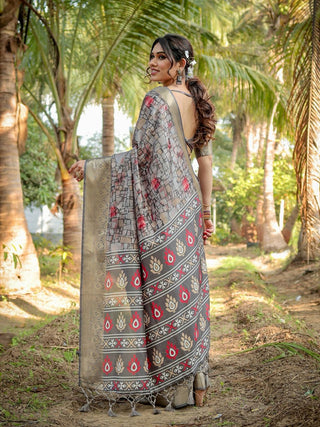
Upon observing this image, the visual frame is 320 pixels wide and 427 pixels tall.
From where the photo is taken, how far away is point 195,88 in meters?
3.11

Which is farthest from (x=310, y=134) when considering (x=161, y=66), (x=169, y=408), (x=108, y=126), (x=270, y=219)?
(x=270, y=219)

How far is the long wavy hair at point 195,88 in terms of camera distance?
3025mm

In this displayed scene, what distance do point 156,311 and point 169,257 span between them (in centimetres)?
30

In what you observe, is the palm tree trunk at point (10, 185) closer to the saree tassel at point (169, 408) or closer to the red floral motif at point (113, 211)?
the red floral motif at point (113, 211)

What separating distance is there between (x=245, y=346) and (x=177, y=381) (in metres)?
1.66

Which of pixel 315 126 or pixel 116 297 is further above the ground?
pixel 315 126

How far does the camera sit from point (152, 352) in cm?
285

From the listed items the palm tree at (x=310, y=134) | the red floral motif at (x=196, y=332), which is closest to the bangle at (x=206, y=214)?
the red floral motif at (x=196, y=332)

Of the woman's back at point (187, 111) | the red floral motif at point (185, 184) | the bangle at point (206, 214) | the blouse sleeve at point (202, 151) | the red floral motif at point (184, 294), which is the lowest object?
the red floral motif at point (184, 294)

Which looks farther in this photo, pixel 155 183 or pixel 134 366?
pixel 155 183

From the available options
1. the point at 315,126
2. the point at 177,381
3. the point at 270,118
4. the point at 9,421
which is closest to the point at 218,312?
the point at 315,126

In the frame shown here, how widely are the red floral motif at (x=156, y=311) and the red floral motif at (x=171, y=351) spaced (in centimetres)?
16

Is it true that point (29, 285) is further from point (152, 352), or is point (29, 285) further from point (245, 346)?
point (152, 352)

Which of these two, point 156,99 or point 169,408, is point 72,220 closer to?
point 156,99
